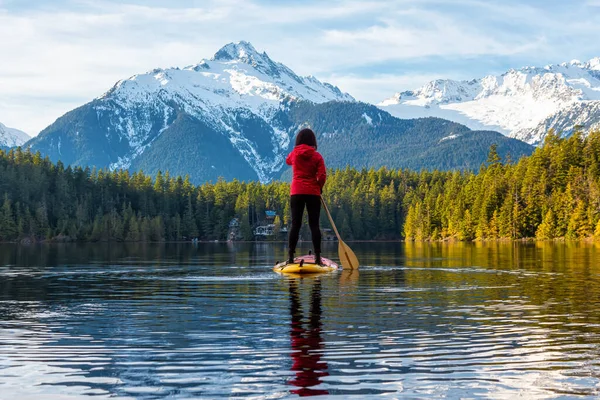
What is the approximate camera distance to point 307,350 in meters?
14.1

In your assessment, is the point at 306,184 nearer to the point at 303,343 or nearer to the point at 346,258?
the point at 346,258

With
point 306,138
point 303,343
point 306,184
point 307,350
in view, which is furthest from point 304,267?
point 307,350

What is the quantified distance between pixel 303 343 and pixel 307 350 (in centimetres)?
78

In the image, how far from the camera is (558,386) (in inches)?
440

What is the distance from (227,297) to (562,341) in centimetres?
1196

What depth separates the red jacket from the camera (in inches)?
1211

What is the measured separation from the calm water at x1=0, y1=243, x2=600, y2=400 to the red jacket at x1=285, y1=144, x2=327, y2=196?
487 cm

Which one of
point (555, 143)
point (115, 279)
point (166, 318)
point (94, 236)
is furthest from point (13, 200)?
point (166, 318)

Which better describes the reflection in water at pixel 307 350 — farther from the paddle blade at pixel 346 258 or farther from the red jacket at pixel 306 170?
the paddle blade at pixel 346 258

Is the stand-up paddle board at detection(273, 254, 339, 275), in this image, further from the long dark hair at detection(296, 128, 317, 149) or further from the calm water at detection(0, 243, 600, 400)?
the calm water at detection(0, 243, 600, 400)

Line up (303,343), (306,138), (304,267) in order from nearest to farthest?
(303,343) < (306,138) < (304,267)

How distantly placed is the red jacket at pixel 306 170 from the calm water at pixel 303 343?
4873mm

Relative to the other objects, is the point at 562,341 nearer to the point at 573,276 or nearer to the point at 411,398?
the point at 411,398

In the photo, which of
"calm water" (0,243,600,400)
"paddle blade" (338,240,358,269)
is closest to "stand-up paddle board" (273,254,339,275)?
"paddle blade" (338,240,358,269)
